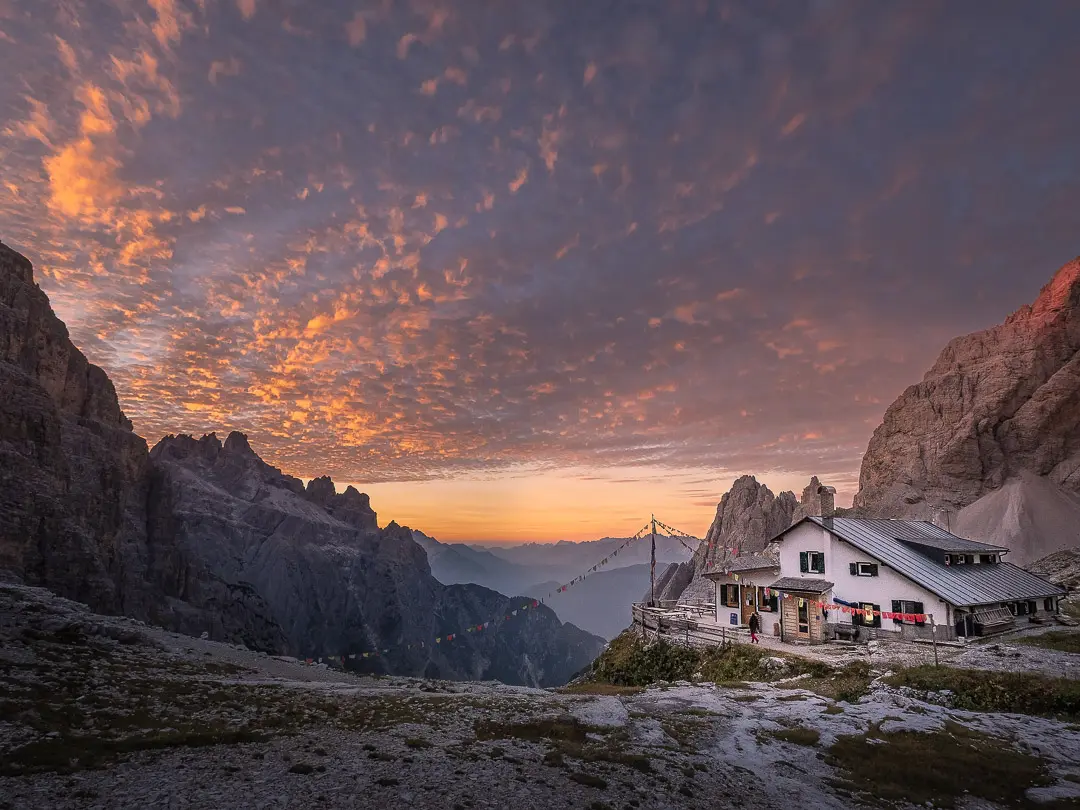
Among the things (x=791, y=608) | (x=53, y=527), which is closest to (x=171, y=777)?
(x=791, y=608)

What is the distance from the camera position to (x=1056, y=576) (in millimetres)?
84375

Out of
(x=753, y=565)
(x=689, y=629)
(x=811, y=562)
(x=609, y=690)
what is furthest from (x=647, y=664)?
(x=811, y=562)

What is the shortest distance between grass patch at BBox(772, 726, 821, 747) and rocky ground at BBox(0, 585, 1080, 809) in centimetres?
11

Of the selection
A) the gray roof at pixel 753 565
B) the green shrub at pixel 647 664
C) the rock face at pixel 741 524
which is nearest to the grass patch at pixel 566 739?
the green shrub at pixel 647 664

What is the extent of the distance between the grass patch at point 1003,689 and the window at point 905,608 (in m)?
13.4

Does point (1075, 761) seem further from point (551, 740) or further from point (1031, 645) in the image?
point (1031, 645)

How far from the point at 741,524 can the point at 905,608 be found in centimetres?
13712

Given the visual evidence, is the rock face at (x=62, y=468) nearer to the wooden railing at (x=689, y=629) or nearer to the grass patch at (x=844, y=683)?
the wooden railing at (x=689, y=629)

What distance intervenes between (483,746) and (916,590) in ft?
138

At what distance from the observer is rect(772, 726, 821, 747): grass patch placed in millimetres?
22281

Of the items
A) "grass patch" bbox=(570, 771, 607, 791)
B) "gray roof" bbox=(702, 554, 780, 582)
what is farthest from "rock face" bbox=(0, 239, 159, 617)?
"grass patch" bbox=(570, 771, 607, 791)

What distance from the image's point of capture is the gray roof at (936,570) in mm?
44938

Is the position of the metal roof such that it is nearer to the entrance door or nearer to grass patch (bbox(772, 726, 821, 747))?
the entrance door

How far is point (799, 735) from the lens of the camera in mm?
22906
